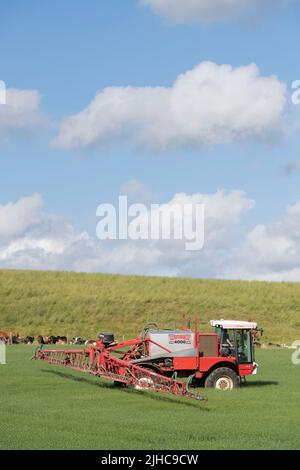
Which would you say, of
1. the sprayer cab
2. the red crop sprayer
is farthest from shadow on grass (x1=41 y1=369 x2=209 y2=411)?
the sprayer cab

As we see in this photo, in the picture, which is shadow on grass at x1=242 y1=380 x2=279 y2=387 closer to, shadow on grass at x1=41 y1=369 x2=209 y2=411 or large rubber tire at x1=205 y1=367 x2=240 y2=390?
large rubber tire at x1=205 y1=367 x2=240 y2=390

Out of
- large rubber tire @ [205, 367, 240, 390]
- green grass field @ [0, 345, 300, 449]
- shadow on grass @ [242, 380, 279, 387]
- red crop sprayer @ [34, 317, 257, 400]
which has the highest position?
red crop sprayer @ [34, 317, 257, 400]

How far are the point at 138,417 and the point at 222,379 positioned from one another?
741cm

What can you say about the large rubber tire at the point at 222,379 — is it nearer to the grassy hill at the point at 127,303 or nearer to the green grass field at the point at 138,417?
the green grass field at the point at 138,417

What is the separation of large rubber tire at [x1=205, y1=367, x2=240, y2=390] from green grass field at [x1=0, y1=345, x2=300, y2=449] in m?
Result: 0.48

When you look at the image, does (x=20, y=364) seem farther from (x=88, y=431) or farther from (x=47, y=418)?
(x=88, y=431)

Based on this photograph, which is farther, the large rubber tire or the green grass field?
the large rubber tire

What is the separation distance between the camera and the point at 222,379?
28453 mm

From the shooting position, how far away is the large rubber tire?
2825cm

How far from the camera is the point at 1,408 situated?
23.6m

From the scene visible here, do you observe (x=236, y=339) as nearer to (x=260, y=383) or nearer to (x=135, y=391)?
(x=260, y=383)

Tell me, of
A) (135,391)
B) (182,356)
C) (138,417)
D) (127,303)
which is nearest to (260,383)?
(182,356)
